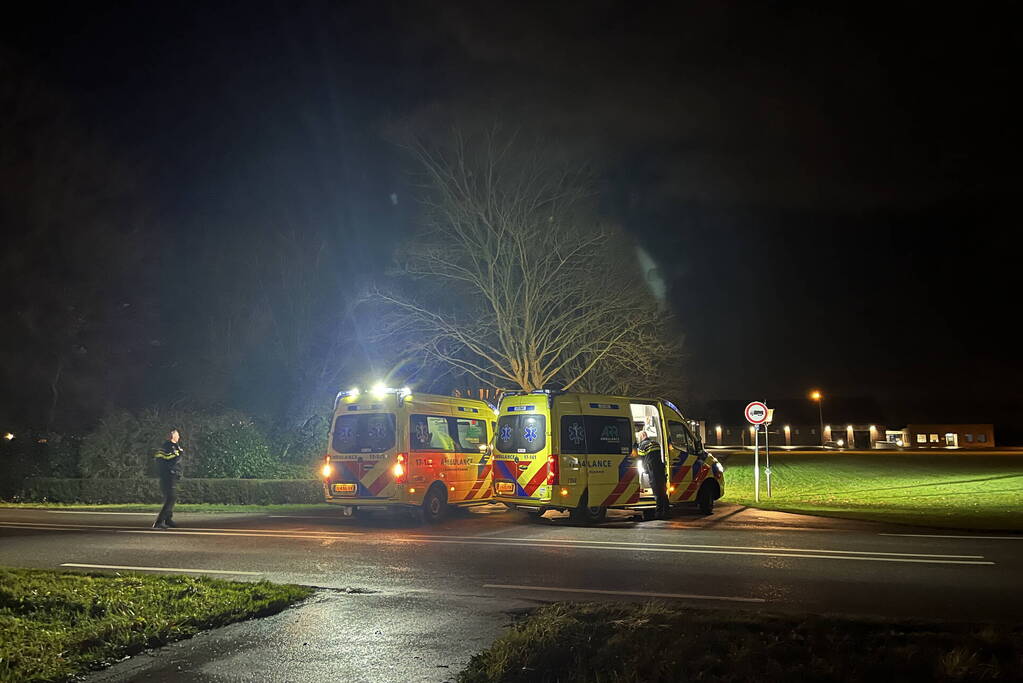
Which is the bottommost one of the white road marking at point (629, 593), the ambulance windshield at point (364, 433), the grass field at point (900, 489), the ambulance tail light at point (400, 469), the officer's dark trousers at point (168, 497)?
the grass field at point (900, 489)

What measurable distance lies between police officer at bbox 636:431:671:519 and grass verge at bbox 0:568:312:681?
10210 millimetres

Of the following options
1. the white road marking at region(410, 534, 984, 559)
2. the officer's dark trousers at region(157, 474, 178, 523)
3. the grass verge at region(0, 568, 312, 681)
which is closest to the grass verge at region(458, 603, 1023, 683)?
the grass verge at region(0, 568, 312, 681)

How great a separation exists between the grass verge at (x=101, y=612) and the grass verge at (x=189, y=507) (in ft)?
34.6

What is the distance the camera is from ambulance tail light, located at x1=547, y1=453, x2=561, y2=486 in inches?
647

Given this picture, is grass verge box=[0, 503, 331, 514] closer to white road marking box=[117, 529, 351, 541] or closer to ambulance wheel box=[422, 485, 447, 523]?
ambulance wheel box=[422, 485, 447, 523]

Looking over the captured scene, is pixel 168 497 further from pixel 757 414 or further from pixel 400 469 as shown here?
pixel 757 414

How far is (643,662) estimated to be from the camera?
5.57 metres

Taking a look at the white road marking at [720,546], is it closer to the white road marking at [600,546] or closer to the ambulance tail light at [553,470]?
the white road marking at [600,546]

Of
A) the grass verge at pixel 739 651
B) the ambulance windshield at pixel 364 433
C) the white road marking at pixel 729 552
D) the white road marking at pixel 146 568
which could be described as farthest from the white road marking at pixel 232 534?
the grass verge at pixel 739 651

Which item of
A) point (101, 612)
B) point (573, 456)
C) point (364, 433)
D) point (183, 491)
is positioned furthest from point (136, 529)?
point (101, 612)

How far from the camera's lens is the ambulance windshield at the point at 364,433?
16.7m

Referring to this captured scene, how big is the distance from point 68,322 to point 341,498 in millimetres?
22204

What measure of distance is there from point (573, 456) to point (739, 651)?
11.0 m

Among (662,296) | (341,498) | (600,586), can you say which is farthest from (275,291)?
(600,586)
